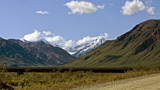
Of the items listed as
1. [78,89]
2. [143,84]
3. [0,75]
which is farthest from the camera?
[0,75]

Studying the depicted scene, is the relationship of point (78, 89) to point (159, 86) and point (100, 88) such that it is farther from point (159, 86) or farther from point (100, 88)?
point (159, 86)

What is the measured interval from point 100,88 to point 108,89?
1.11 metres

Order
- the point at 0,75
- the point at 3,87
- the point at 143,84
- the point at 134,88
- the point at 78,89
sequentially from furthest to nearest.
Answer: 1. the point at 0,75
2. the point at 3,87
3. the point at 78,89
4. the point at 143,84
5. the point at 134,88

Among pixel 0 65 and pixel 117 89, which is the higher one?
pixel 0 65

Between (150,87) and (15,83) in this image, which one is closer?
(150,87)

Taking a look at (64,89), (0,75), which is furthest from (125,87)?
(0,75)

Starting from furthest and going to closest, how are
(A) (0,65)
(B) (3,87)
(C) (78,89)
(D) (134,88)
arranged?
(A) (0,65) < (B) (3,87) < (C) (78,89) < (D) (134,88)

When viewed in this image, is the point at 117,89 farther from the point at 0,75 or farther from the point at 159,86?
the point at 0,75

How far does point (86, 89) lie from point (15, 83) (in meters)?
17.2

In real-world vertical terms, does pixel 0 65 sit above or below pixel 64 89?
above

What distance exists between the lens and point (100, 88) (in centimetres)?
2164

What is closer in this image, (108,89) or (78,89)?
Result: (108,89)

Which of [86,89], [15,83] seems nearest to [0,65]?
[15,83]

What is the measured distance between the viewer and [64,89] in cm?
2392
